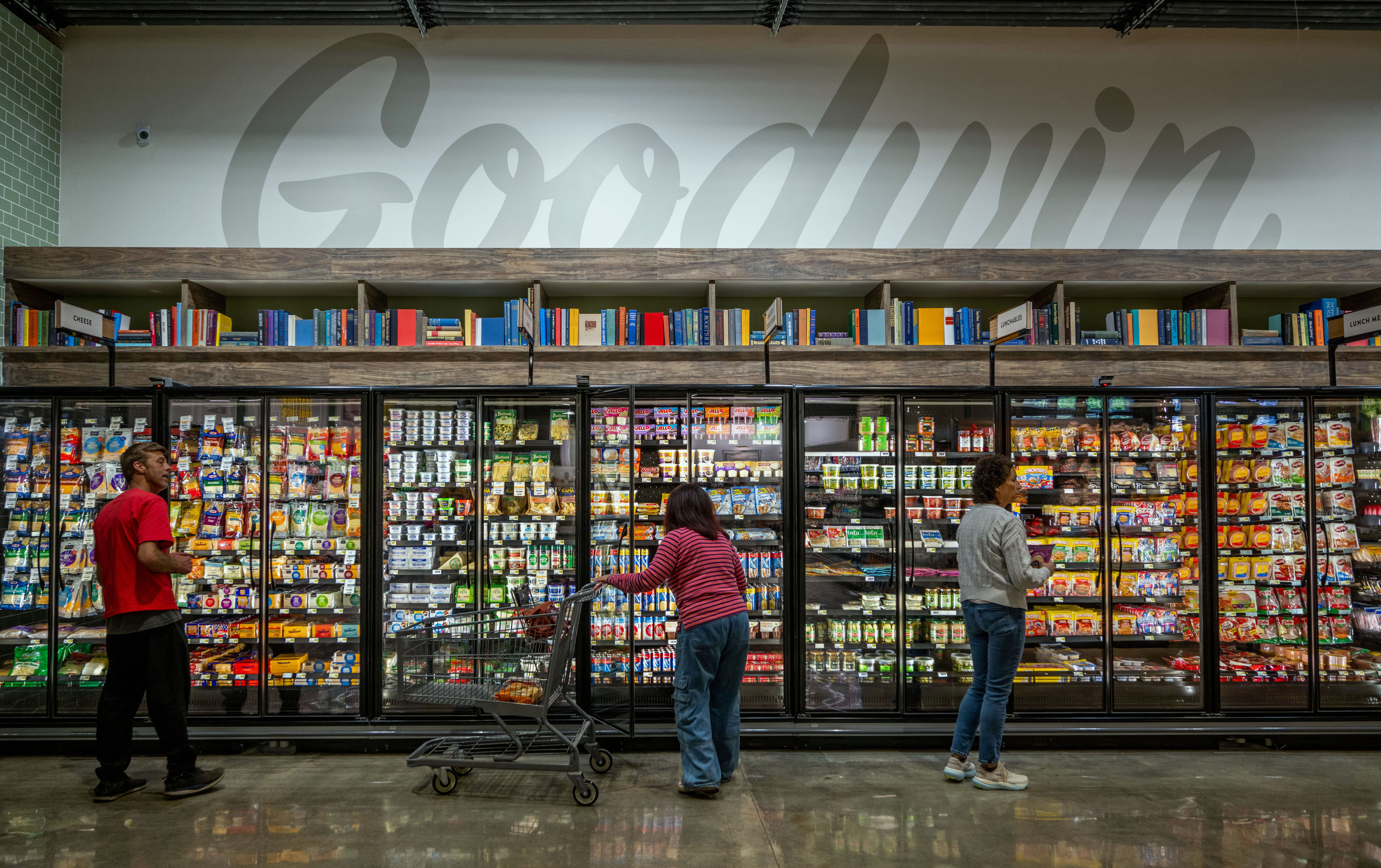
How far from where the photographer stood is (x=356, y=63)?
591 cm

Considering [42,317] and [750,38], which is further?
[750,38]

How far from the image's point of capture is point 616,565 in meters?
4.47

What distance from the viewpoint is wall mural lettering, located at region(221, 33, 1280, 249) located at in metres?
5.85

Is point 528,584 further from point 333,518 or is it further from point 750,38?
point 750,38

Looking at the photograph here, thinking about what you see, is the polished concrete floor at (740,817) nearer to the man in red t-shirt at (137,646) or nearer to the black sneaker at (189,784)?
the black sneaker at (189,784)

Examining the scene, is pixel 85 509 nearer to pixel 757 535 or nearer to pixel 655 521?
pixel 655 521

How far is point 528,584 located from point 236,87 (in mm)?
5087

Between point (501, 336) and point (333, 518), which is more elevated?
point (501, 336)

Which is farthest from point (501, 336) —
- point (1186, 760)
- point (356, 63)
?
point (1186, 760)

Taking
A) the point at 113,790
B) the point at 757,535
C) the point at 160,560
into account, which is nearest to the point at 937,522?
the point at 757,535

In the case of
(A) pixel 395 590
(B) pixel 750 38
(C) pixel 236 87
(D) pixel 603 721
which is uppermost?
(B) pixel 750 38

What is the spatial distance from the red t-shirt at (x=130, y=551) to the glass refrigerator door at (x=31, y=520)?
136 centimetres

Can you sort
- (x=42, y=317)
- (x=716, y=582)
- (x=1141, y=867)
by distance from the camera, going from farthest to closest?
(x=42, y=317), (x=716, y=582), (x=1141, y=867)

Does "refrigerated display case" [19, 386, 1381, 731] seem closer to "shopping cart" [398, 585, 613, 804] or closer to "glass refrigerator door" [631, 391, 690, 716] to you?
"glass refrigerator door" [631, 391, 690, 716]
